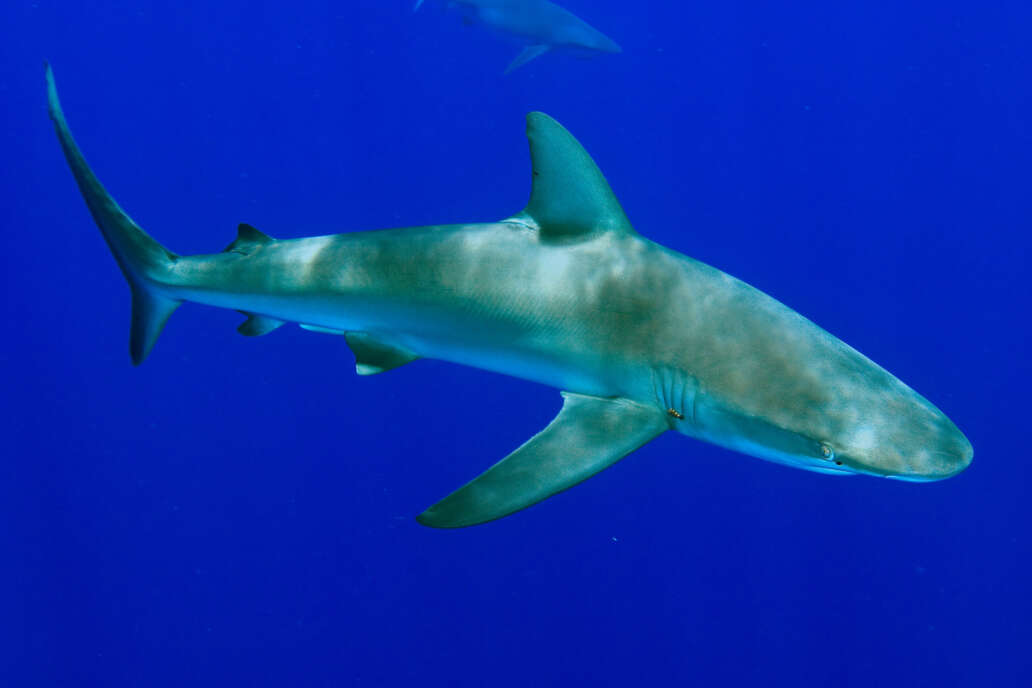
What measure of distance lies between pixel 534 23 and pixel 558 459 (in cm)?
859

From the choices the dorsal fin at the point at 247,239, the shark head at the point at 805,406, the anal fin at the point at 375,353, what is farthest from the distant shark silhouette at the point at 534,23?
the shark head at the point at 805,406

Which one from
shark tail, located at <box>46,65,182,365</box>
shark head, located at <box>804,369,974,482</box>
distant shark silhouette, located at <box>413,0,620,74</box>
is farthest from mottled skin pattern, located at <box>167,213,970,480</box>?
distant shark silhouette, located at <box>413,0,620,74</box>

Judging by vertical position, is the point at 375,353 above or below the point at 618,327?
below

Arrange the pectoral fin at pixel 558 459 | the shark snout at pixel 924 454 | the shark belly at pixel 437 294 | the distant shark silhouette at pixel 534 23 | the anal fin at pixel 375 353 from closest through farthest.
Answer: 1. the shark snout at pixel 924 454
2. the pectoral fin at pixel 558 459
3. the shark belly at pixel 437 294
4. the anal fin at pixel 375 353
5. the distant shark silhouette at pixel 534 23

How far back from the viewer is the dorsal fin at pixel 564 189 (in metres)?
3.16

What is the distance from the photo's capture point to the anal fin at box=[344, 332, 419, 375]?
3.51 m

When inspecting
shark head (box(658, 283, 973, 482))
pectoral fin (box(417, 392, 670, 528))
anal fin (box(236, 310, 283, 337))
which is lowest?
pectoral fin (box(417, 392, 670, 528))

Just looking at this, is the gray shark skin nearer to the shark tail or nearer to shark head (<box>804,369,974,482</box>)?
shark head (<box>804,369,974,482</box>)

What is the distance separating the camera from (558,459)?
112 inches

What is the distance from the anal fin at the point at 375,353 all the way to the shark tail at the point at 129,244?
1.13 metres

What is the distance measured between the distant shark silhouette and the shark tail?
688 centimetres

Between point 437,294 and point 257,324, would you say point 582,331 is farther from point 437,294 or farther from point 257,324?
point 257,324

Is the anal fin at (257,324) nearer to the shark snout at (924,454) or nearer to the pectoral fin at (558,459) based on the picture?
the pectoral fin at (558,459)

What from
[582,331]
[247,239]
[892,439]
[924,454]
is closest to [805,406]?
[892,439]
